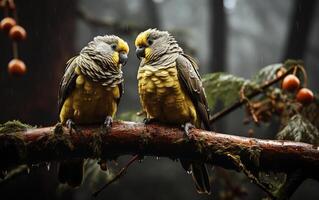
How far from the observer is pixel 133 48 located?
7156 mm

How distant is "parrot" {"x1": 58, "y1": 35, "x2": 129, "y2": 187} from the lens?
234cm

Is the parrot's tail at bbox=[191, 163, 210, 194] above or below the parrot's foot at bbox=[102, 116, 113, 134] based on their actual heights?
below

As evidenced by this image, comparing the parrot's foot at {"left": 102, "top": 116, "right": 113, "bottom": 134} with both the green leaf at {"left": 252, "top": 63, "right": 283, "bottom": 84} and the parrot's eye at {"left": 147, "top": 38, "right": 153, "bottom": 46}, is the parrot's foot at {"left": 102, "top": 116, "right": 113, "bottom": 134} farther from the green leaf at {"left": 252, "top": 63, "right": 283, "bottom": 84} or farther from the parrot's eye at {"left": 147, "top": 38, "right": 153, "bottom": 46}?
the green leaf at {"left": 252, "top": 63, "right": 283, "bottom": 84}

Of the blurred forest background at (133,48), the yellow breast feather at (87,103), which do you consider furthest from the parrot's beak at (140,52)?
the blurred forest background at (133,48)

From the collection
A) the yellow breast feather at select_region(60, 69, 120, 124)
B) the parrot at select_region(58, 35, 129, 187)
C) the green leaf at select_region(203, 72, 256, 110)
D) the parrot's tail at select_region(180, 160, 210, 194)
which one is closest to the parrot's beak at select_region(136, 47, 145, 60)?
the parrot at select_region(58, 35, 129, 187)

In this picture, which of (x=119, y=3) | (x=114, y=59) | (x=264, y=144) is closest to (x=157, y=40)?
(x=114, y=59)

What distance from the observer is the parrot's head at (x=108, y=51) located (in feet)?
8.14

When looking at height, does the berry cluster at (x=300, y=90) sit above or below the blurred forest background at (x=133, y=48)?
above

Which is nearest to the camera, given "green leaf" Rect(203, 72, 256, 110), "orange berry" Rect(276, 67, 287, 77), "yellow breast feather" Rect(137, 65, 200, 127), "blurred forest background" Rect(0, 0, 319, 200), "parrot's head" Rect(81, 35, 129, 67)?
"yellow breast feather" Rect(137, 65, 200, 127)

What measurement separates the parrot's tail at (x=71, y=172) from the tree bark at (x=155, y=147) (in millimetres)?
386

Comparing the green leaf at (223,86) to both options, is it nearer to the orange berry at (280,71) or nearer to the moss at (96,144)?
the orange berry at (280,71)

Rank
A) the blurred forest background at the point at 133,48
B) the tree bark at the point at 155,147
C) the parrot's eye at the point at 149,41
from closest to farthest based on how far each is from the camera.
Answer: the tree bark at the point at 155,147
the parrot's eye at the point at 149,41
the blurred forest background at the point at 133,48

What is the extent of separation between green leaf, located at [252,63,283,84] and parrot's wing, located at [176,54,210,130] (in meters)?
0.67

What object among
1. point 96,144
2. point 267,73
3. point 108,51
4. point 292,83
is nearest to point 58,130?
point 96,144
